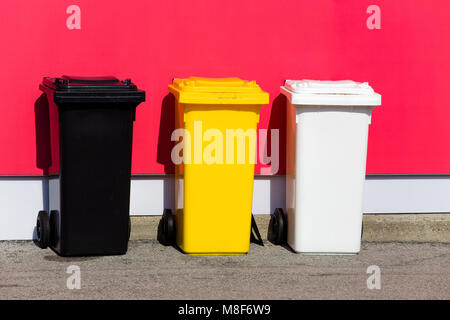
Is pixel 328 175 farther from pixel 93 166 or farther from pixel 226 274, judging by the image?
pixel 93 166

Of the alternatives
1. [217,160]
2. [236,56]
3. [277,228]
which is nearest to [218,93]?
[217,160]

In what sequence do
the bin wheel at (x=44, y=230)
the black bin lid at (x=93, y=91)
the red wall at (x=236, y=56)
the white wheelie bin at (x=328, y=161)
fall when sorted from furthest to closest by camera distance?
the red wall at (x=236, y=56) → the bin wheel at (x=44, y=230) → the white wheelie bin at (x=328, y=161) → the black bin lid at (x=93, y=91)

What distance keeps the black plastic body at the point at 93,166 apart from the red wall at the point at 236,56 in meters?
0.45

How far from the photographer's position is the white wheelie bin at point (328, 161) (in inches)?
273

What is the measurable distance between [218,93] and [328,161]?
0.97 meters

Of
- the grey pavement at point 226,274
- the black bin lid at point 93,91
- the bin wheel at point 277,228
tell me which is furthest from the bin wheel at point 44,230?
the bin wheel at point 277,228

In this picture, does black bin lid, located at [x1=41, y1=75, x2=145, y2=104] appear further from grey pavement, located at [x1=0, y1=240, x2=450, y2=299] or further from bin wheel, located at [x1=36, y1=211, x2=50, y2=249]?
grey pavement, located at [x1=0, y1=240, x2=450, y2=299]

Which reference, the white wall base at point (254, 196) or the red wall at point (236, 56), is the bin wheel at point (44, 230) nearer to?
the white wall base at point (254, 196)

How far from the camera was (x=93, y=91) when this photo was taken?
670 cm

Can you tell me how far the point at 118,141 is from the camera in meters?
6.83

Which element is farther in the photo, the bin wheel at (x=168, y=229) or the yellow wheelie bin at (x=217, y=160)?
the bin wheel at (x=168, y=229)

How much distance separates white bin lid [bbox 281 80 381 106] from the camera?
6.88 m

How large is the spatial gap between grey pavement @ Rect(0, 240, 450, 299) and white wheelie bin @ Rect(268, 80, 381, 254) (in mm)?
196

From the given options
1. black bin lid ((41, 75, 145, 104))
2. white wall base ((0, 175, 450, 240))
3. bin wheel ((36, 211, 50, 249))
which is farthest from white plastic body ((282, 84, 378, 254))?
bin wheel ((36, 211, 50, 249))
